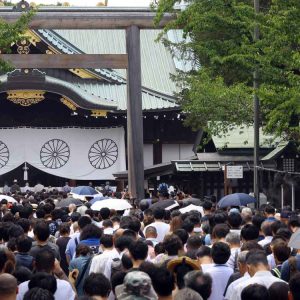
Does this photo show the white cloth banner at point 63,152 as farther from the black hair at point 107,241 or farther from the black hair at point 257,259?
the black hair at point 257,259

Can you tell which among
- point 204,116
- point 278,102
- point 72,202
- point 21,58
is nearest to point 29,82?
point 21,58

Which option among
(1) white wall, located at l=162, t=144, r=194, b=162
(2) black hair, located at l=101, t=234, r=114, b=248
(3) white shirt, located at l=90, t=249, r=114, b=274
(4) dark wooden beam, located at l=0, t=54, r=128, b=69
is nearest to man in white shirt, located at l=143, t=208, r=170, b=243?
(2) black hair, located at l=101, t=234, r=114, b=248

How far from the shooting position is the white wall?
36156 mm

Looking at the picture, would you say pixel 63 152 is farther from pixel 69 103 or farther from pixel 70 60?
pixel 70 60

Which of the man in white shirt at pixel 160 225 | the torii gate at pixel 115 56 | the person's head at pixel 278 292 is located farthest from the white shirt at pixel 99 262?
the torii gate at pixel 115 56

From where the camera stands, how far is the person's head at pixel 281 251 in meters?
8.99

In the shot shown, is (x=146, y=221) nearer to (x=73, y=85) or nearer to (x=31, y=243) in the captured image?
(x=31, y=243)

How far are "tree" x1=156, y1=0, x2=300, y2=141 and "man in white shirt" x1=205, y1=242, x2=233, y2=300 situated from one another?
6.09 meters

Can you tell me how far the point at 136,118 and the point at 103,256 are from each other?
15.5 metres

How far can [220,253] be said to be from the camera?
8.74m

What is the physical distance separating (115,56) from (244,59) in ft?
29.1

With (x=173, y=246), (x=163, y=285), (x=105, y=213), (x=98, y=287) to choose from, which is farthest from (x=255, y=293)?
(x=105, y=213)

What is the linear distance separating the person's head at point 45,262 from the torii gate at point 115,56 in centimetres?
1477

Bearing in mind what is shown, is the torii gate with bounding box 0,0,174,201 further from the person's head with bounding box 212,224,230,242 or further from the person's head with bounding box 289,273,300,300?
the person's head with bounding box 289,273,300,300
